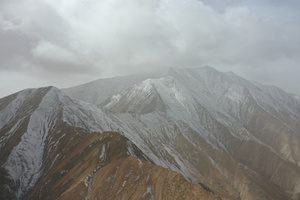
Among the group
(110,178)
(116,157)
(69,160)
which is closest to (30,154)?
(69,160)

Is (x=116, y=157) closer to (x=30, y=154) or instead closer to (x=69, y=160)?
(x=69, y=160)

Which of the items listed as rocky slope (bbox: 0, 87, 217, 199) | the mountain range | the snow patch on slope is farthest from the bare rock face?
the snow patch on slope

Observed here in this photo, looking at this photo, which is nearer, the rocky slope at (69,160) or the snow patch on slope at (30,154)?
the rocky slope at (69,160)

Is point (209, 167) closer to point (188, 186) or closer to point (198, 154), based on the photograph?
point (198, 154)

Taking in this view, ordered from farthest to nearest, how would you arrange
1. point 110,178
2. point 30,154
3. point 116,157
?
point 30,154 < point 116,157 < point 110,178

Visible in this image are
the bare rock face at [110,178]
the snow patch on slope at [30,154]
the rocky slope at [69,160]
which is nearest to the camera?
the bare rock face at [110,178]

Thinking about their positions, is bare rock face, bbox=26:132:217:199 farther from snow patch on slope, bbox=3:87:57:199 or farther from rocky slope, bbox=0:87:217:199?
snow patch on slope, bbox=3:87:57:199

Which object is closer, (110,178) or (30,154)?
(110,178)

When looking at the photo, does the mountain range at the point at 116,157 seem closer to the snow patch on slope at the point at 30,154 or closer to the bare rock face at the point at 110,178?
the bare rock face at the point at 110,178

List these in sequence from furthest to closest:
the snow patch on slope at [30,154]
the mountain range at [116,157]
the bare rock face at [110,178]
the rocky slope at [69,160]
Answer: the snow patch on slope at [30,154] → the mountain range at [116,157] → the rocky slope at [69,160] → the bare rock face at [110,178]

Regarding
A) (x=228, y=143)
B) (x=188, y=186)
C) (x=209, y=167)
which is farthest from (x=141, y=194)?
(x=228, y=143)

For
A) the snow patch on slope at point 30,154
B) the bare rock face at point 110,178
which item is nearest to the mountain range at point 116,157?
the bare rock face at point 110,178
